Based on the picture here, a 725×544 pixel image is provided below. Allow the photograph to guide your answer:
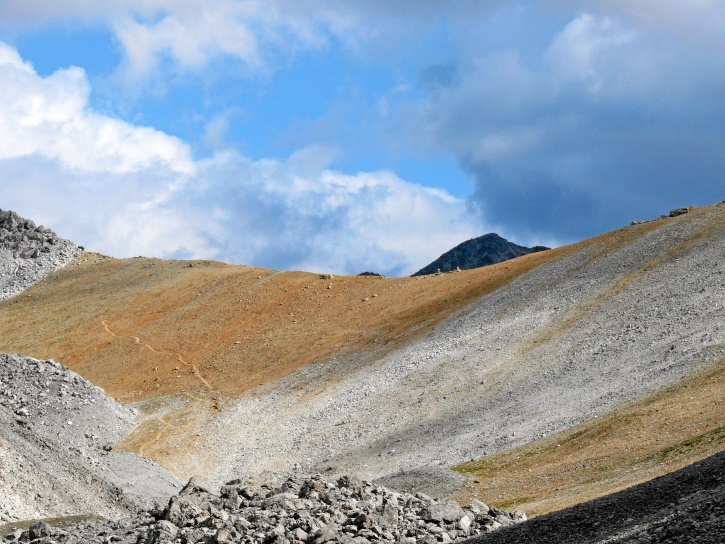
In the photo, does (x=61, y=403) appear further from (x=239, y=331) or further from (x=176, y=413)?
(x=239, y=331)

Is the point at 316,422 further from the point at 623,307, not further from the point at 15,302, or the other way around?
the point at 15,302

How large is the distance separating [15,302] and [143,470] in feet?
165

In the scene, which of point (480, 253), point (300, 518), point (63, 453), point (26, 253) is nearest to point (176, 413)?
point (63, 453)

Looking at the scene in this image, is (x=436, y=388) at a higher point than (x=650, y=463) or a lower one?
higher

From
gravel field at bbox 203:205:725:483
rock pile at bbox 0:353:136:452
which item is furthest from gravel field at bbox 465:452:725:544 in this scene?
rock pile at bbox 0:353:136:452

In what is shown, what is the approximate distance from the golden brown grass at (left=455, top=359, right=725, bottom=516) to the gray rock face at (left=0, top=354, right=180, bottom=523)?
13303 millimetres

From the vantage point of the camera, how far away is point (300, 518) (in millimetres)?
25047

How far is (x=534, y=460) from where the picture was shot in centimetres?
4075

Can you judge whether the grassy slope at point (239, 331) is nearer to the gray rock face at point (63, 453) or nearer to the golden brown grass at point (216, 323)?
the golden brown grass at point (216, 323)

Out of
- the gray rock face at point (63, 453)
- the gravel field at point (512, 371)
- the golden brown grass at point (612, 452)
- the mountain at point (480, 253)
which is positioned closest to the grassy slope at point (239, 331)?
the golden brown grass at point (612, 452)

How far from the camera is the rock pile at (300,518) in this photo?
79.9 ft

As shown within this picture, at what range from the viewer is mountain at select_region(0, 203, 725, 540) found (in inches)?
1582

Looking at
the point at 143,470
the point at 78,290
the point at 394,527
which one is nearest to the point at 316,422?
the point at 143,470

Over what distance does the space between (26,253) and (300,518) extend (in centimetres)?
8387
